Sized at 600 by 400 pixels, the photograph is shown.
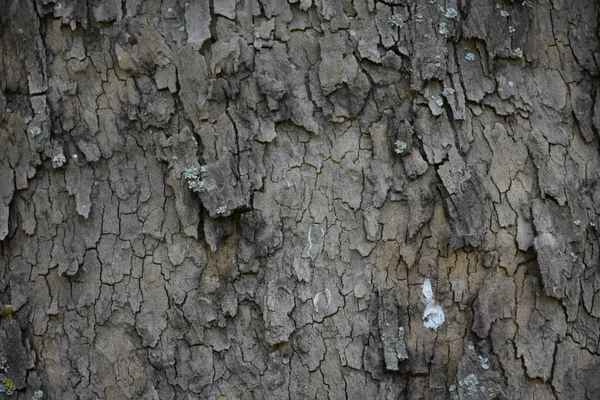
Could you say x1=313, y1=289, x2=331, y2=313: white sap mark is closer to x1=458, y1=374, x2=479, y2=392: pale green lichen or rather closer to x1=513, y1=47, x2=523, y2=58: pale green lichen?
x1=458, y1=374, x2=479, y2=392: pale green lichen

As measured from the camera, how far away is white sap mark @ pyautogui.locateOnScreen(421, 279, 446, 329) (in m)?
1.54

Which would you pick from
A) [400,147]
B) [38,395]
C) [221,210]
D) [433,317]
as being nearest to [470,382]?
[433,317]

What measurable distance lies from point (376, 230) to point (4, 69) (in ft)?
3.66

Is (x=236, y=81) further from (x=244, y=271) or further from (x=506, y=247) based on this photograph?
(x=506, y=247)

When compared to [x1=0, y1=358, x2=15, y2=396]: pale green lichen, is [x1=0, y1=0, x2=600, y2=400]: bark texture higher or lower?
higher

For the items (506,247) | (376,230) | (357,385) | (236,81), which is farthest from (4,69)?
(506,247)

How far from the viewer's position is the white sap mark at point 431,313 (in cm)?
154

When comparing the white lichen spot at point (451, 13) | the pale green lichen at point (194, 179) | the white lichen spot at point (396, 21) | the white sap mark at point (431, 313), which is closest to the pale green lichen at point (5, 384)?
the pale green lichen at point (194, 179)

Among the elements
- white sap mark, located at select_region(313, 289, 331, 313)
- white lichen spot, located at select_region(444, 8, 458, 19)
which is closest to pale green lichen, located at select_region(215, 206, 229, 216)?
white sap mark, located at select_region(313, 289, 331, 313)

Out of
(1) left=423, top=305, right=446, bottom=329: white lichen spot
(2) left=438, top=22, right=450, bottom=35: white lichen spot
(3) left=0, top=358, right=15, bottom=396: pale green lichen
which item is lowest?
(3) left=0, top=358, right=15, bottom=396: pale green lichen

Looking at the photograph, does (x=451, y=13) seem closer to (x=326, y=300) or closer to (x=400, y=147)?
(x=400, y=147)

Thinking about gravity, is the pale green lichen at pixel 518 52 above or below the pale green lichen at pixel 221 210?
above

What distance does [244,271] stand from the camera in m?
1.55

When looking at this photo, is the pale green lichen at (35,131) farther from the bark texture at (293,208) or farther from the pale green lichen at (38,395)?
the pale green lichen at (38,395)
